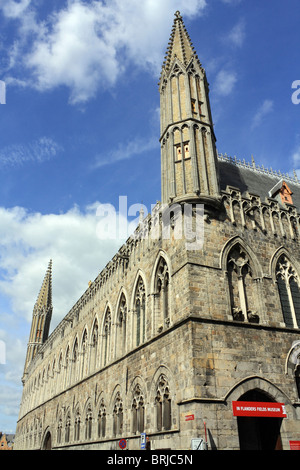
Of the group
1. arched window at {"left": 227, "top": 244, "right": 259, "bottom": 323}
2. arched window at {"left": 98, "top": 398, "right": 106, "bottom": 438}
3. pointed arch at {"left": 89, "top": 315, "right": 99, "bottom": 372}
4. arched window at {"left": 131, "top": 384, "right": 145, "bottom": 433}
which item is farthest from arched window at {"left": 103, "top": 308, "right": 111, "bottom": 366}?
arched window at {"left": 227, "top": 244, "right": 259, "bottom": 323}

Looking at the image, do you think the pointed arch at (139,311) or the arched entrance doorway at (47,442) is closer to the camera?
the pointed arch at (139,311)

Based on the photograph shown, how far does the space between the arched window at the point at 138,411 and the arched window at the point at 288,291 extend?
7197 mm

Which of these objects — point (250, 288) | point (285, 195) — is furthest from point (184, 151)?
point (285, 195)

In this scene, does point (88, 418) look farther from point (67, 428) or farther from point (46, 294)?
point (46, 294)

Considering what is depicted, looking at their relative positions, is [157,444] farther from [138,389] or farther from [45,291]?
[45,291]

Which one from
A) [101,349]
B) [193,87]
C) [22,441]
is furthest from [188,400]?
[22,441]

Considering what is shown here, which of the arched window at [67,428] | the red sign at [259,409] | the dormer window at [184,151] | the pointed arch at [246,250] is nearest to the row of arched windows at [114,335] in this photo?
the arched window at [67,428]

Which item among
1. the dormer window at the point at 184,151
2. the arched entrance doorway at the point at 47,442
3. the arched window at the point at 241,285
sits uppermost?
the dormer window at the point at 184,151

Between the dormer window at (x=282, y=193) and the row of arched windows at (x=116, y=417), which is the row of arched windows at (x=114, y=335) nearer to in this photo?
the row of arched windows at (x=116, y=417)

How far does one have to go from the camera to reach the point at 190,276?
567 inches

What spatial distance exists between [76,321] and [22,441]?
993 inches

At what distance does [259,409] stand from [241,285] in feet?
15.7

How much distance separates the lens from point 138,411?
53.8 feet

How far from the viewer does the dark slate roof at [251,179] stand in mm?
21891
